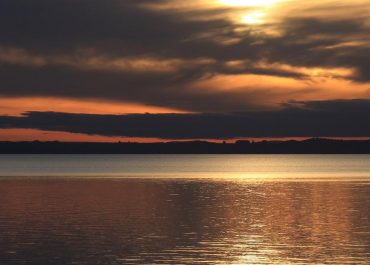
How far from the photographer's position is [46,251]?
124 ft

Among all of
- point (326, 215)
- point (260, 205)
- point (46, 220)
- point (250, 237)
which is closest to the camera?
point (250, 237)

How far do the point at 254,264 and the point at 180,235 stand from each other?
11119 millimetres

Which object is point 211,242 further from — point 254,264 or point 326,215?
point 326,215

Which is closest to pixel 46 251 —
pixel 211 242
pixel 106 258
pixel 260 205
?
pixel 106 258

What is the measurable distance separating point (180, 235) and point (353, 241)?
1044 centimetres

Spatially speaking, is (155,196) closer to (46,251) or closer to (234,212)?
(234,212)

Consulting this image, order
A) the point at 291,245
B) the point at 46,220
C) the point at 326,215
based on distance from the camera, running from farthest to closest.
→ the point at 326,215
the point at 46,220
the point at 291,245

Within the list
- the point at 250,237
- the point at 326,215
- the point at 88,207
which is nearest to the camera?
the point at 250,237

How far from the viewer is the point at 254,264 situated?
34250 millimetres

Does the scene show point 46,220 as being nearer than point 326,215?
Yes

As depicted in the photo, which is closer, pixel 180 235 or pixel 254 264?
pixel 254 264

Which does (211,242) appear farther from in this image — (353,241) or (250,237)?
(353,241)

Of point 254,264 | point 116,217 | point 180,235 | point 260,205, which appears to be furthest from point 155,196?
point 254,264

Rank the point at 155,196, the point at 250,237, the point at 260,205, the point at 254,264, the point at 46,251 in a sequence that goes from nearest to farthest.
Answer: the point at 254,264, the point at 46,251, the point at 250,237, the point at 260,205, the point at 155,196
